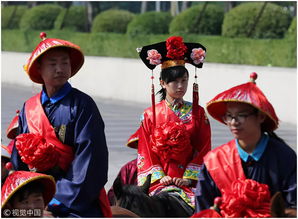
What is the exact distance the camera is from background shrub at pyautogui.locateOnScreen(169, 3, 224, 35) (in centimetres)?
2223

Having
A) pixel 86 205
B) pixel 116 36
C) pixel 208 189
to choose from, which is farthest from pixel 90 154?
pixel 116 36

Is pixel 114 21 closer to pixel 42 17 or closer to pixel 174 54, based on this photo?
pixel 42 17

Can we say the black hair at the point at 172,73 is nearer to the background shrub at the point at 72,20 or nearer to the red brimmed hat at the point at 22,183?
the red brimmed hat at the point at 22,183

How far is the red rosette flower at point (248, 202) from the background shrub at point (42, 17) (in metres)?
25.6

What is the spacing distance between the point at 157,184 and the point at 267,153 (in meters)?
2.45

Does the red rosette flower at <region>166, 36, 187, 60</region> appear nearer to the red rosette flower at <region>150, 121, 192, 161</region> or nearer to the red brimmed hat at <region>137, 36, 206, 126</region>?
the red brimmed hat at <region>137, 36, 206, 126</region>

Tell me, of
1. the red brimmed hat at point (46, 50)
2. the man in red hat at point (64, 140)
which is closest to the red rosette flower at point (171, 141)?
the red brimmed hat at point (46, 50)

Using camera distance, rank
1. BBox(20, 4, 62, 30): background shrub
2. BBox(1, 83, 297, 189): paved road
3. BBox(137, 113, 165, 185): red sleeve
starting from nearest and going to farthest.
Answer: BBox(137, 113, 165, 185): red sleeve < BBox(1, 83, 297, 189): paved road < BBox(20, 4, 62, 30): background shrub

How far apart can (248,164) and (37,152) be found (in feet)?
4.39

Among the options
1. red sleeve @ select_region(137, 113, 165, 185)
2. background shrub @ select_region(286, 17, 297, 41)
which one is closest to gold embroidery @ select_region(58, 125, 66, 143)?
red sleeve @ select_region(137, 113, 165, 185)

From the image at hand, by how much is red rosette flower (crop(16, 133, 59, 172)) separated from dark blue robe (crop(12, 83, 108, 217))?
0.25ft

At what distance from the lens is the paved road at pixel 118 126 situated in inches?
498

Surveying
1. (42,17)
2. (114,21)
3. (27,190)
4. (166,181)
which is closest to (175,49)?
(166,181)

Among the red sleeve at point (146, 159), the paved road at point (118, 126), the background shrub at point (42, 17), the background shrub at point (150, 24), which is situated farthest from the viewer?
the background shrub at point (42, 17)
